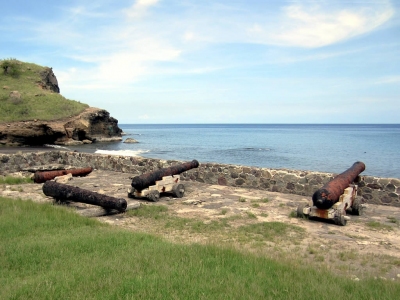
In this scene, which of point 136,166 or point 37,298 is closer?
point 37,298

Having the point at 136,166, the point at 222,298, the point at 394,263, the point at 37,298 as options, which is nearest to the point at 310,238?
the point at 394,263

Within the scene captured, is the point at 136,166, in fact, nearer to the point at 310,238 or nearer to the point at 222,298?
the point at 310,238

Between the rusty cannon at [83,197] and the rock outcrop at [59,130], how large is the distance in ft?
135

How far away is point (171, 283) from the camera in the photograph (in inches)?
152

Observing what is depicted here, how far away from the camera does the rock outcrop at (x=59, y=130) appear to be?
45594mm

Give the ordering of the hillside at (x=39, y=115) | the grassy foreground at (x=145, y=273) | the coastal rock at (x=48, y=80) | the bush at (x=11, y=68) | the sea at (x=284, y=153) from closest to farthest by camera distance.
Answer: the grassy foreground at (x=145, y=273)
the sea at (x=284, y=153)
the hillside at (x=39, y=115)
the bush at (x=11, y=68)
the coastal rock at (x=48, y=80)

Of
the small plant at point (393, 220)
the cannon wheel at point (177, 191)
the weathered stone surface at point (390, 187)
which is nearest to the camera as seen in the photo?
the small plant at point (393, 220)

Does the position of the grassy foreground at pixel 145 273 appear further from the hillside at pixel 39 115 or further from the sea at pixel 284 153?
the hillside at pixel 39 115

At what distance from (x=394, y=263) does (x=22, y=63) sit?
71.0 metres

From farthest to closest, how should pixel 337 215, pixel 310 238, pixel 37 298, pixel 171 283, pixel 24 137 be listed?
pixel 24 137, pixel 337 215, pixel 310 238, pixel 171 283, pixel 37 298

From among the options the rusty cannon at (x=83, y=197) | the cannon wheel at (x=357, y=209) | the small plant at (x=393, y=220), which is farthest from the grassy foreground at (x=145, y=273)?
the cannon wheel at (x=357, y=209)

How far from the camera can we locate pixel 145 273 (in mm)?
4191

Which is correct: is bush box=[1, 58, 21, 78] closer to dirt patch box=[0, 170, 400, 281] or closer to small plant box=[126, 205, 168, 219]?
dirt patch box=[0, 170, 400, 281]

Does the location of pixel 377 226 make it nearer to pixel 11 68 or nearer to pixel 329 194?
pixel 329 194
